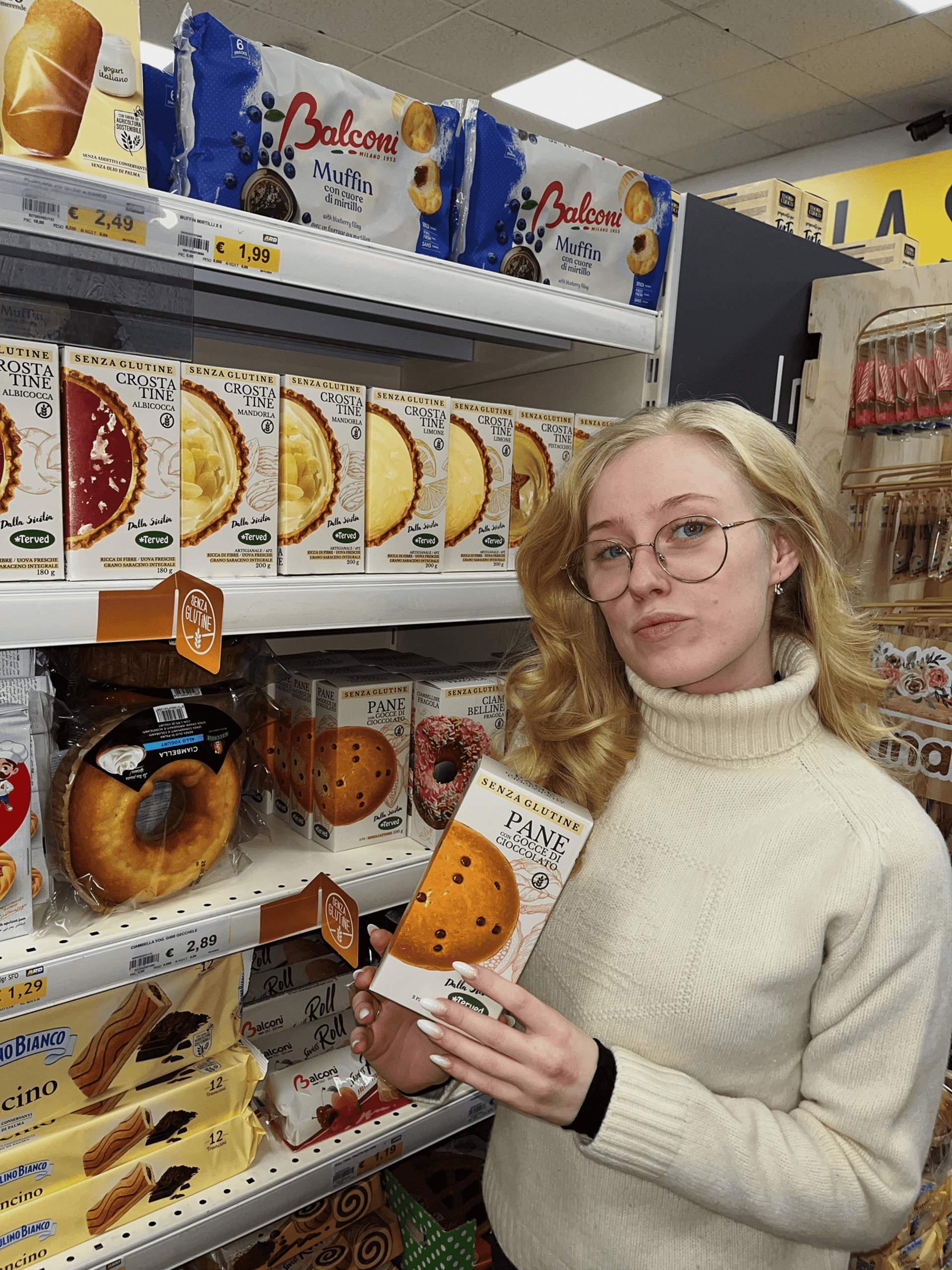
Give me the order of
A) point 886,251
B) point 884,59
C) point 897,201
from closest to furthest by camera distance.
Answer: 1. point 886,251
2. point 884,59
3. point 897,201

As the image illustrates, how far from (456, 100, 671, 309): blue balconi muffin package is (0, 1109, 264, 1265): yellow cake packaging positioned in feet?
4.91

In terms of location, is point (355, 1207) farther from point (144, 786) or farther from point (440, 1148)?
point (144, 786)

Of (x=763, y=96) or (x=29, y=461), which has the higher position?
(x=763, y=96)

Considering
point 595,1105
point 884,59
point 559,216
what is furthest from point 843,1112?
point 884,59

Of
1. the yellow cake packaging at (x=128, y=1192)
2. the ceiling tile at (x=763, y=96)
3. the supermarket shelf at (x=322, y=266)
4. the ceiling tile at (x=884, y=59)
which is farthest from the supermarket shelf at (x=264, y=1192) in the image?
the ceiling tile at (x=763, y=96)

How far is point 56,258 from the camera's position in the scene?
1084mm

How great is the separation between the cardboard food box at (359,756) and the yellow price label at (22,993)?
0.52 meters

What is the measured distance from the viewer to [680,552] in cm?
108

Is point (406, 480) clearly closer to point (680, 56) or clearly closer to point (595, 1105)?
point (595, 1105)

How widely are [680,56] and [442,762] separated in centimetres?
508

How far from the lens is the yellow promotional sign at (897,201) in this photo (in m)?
5.54

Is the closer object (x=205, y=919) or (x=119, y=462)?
(x=119, y=462)

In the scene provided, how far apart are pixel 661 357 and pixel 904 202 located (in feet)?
17.0

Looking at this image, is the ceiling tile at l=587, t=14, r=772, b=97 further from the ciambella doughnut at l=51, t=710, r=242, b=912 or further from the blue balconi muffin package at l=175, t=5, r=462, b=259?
the ciambella doughnut at l=51, t=710, r=242, b=912
